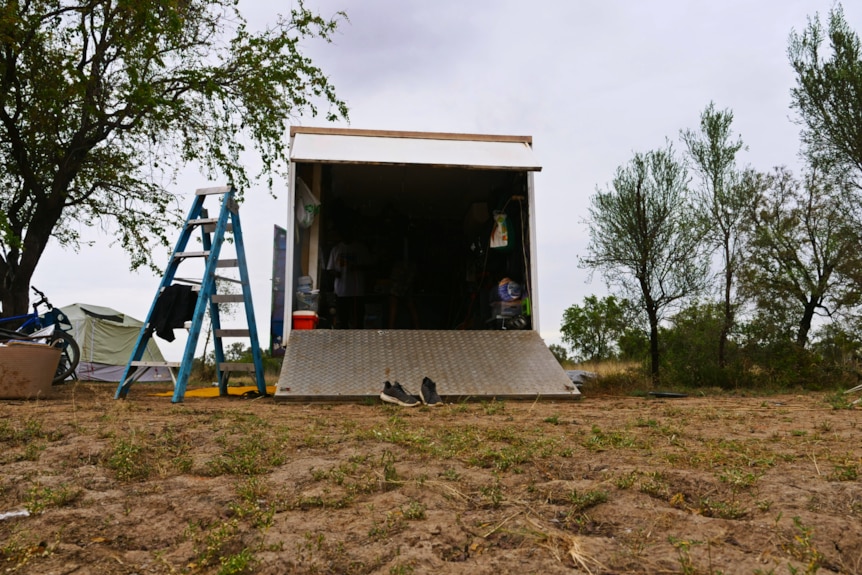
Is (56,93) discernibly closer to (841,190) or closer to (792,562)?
(792,562)

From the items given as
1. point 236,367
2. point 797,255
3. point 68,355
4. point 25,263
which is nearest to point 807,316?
point 797,255

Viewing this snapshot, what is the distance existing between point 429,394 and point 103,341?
44.4ft

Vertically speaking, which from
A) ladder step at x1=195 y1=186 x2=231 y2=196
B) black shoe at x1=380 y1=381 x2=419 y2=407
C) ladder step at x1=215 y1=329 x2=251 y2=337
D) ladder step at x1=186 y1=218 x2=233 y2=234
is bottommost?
black shoe at x1=380 y1=381 x2=419 y2=407

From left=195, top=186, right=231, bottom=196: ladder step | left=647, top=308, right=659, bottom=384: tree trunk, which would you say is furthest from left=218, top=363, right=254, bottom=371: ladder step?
left=647, top=308, right=659, bottom=384: tree trunk

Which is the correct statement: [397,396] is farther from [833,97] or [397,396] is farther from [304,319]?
[833,97]

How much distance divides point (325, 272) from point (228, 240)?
4707 mm

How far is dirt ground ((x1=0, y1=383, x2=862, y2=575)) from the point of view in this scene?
1.72 m

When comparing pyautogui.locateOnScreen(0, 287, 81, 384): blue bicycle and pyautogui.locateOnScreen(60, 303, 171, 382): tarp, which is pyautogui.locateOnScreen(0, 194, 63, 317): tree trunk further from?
pyautogui.locateOnScreen(60, 303, 171, 382): tarp

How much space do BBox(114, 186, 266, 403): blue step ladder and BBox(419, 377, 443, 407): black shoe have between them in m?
1.92

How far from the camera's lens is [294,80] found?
12680 mm

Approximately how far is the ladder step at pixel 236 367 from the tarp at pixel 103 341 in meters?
9.58

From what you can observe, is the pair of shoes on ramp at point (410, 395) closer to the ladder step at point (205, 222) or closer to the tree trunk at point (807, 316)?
the ladder step at point (205, 222)

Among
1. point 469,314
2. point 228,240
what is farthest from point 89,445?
point 228,240

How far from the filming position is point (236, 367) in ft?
21.9
